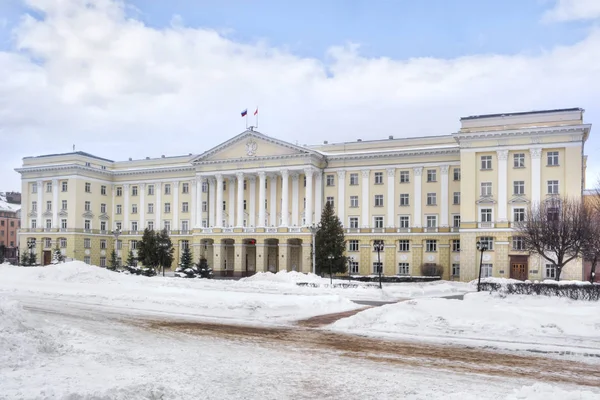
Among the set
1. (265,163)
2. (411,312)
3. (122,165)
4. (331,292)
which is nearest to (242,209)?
(265,163)

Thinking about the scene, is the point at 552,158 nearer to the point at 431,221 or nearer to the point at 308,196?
the point at 431,221

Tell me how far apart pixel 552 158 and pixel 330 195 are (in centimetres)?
2435

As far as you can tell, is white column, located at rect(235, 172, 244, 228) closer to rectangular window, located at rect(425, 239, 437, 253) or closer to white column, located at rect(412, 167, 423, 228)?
white column, located at rect(412, 167, 423, 228)

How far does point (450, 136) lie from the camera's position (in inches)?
2404

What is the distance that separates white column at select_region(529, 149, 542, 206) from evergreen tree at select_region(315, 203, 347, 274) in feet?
61.6

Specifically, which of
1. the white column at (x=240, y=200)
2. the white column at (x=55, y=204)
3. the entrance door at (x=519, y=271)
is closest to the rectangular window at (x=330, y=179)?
the white column at (x=240, y=200)

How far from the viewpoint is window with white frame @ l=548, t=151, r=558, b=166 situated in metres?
52.7

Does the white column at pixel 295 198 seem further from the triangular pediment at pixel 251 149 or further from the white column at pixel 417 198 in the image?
the white column at pixel 417 198

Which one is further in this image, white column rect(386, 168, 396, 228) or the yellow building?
white column rect(386, 168, 396, 228)

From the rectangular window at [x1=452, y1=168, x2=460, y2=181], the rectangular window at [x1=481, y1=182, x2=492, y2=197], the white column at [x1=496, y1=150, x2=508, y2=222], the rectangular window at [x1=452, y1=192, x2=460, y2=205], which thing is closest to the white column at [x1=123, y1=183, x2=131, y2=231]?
the rectangular window at [x1=452, y1=192, x2=460, y2=205]

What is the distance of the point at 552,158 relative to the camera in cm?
5281

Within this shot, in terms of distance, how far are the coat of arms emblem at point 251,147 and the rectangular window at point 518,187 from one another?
29216 mm

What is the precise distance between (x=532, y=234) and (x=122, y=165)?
59651mm

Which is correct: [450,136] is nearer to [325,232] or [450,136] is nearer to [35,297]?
[325,232]
